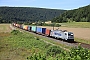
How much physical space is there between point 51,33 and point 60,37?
27.5ft

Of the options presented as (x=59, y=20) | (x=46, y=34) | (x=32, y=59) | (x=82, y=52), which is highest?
(x=82, y=52)

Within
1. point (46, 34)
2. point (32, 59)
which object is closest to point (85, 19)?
point (46, 34)

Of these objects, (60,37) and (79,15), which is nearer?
(60,37)

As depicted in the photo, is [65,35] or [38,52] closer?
[38,52]

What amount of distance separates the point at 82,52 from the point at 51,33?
160ft

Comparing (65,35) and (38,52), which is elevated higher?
(38,52)

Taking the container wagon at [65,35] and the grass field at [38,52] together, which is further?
the container wagon at [65,35]

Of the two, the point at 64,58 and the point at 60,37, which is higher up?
the point at 64,58

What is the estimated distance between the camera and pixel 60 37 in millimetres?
50156

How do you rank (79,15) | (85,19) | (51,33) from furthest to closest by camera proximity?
(79,15) < (85,19) < (51,33)

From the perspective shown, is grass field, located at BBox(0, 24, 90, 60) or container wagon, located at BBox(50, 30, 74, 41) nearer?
grass field, located at BBox(0, 24, 90, 60)

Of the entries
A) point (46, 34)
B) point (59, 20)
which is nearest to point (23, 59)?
point (46, 34)

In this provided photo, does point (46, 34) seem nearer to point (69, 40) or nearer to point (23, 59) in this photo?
point (69, 40)

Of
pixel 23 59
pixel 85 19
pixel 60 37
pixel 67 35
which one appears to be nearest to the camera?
pixel 23 59
